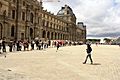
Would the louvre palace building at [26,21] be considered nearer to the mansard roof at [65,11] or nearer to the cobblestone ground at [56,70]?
the mansard roof at [65,11]

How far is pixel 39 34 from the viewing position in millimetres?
81062

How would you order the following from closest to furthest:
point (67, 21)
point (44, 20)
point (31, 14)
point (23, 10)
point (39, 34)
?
point (23, 10) → point (31, 14) → point (39, 34) → point (44, 20) → point (67, 21)

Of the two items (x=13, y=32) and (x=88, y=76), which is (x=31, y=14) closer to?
(x=13, y=32)

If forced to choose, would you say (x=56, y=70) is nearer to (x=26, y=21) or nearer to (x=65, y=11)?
(x=26, y=21)

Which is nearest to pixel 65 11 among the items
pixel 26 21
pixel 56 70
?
pixel 26 21

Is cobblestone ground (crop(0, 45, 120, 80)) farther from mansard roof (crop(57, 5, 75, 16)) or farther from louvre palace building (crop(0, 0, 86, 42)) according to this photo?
mansard roof (crop(57, 5, 75, 16))

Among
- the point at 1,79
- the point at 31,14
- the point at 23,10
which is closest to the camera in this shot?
the point at 1,79

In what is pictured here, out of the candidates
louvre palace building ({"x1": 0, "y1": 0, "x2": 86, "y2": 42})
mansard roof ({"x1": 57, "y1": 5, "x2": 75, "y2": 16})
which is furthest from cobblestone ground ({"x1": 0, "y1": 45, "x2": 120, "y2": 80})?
mansard roof ({"x1": 57, "y1": 5, "x2": 75, "y2": 16})

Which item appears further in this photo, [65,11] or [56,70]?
[65,11]

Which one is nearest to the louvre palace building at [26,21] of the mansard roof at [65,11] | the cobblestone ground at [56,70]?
the mansard roof at [65,11]

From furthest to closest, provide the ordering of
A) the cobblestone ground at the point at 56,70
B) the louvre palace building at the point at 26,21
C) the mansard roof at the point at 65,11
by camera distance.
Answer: the mansard roof at the point at 65,11 → the louvre palace building at the point at 26,21 → the cobblestone ground at the point at 56,70

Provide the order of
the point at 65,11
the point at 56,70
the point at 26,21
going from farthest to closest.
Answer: the point at 65,11
the point at 26,21
the point at 56,70

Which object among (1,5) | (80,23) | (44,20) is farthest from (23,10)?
(80,23)

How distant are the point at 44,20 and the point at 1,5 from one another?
3668cm
